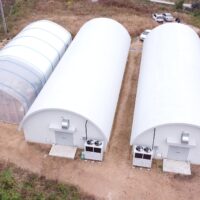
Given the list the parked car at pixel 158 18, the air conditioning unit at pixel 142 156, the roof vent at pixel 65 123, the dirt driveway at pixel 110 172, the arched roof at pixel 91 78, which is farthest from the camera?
the parked car at pixel 158 18

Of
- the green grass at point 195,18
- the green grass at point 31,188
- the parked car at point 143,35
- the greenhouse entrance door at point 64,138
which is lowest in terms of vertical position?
the green grass at point 195,18

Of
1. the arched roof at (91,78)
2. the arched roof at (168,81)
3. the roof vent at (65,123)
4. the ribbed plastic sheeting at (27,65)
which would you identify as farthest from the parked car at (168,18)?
the roof vent at (65,123)

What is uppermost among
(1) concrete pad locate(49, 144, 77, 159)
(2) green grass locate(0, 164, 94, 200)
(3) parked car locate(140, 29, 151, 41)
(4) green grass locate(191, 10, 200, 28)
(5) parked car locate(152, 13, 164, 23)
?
(2) green grass locate(0, 164, 94, 200)

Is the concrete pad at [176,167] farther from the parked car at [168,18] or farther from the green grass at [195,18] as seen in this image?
the green grass at [195,18]

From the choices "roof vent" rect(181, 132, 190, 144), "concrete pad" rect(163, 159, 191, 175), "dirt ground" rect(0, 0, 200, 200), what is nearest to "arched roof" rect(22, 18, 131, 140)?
"dirt ground" rect(0, 0, 200, 200)

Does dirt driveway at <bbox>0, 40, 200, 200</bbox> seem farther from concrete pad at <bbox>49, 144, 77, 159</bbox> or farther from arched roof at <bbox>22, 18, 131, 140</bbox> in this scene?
arched roof at <bbox>22, 18, 131, 140</bbox>

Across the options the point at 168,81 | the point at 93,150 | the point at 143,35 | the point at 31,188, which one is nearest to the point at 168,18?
the point at 143,35
